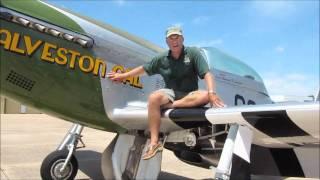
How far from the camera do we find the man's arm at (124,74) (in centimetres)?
394

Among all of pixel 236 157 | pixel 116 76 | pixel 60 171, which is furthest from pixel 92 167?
pixel 236 157

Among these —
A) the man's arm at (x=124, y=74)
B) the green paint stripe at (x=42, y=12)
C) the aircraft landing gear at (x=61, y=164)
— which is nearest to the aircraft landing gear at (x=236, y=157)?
the man's arm at (x=124, y=74)

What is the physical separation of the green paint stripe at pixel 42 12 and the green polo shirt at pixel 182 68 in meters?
0.86

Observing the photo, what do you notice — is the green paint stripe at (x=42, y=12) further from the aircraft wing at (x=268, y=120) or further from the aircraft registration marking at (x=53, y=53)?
the aircraft wing at (x=268, y=120)

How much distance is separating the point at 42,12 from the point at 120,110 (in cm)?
120

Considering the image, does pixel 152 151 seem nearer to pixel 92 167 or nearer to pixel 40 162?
pixel 92 167

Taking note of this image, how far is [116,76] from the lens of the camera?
159 inches

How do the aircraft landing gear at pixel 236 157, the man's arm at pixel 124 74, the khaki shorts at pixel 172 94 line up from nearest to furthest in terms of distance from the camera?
the aircraft landing gear at pixel 236 157 → the khaki shorts at pixel 172 94 → the man's arm at pixel 124 74

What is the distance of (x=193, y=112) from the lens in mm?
3502

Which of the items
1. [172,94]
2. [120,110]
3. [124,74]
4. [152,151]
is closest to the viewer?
[152,151]

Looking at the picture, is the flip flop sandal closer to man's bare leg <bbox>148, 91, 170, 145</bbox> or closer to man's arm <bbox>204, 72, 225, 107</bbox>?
man's bare leg <bbox>148, 91, 170, 145</bbox>

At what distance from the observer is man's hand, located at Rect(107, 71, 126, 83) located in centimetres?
402

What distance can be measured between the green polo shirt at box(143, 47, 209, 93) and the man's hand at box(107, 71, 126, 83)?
1.17ft

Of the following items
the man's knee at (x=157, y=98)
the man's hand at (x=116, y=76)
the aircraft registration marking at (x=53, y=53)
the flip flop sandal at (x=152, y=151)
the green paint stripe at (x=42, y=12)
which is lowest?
the flip flop sandal at (x=152, y=151)
